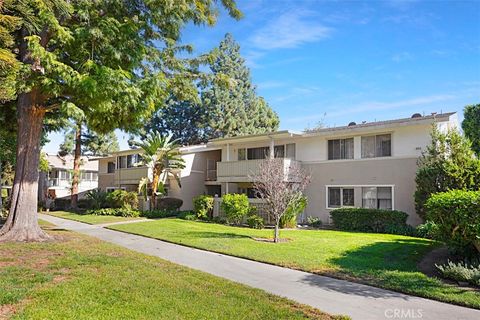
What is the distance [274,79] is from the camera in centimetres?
2038

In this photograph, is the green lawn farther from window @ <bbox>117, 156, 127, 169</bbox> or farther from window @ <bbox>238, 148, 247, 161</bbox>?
window @ <bbox>117, 156, 127, 169</bbox>

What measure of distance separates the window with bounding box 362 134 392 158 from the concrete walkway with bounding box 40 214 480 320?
1269 centimetres

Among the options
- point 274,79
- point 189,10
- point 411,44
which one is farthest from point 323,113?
point 189,10

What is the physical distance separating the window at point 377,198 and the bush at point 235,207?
664 cm

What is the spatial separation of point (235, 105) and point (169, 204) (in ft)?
68.1

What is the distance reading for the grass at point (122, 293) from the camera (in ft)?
19.1

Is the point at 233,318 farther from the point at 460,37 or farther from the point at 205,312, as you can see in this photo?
the point at 460,37

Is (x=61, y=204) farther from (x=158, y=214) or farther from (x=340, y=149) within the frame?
(x=340, y=149)

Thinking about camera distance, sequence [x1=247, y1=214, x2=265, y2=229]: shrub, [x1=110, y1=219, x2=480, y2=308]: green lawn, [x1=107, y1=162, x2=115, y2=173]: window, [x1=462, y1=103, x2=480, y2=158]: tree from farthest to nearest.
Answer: [x1=107, y1=162, x2=115, y2=173]: window, [x1=462, y1=103, x2=480, y2=158]: tree, [x1=247, y1=214, x2=265, y2=229]: shrub, [x1=110, y1=219, x2=480, y2=308]: green lawn

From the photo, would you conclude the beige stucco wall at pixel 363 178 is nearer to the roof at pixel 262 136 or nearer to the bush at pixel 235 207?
the roof at pixel 262 136

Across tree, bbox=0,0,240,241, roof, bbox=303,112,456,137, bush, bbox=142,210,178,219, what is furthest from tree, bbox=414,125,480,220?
bush, bbox=142,210,178,219

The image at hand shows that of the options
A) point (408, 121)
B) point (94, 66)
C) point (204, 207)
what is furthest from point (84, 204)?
point (408, 121)

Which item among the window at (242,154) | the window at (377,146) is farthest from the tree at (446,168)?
the window at (242,154)

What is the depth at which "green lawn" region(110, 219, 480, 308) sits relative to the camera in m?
7.84
